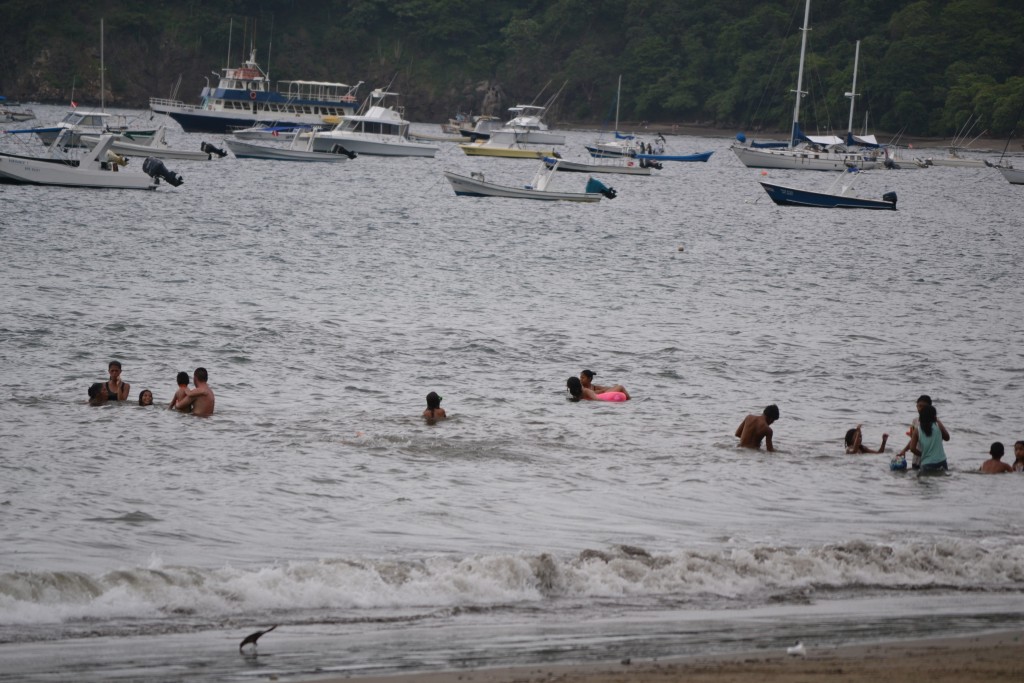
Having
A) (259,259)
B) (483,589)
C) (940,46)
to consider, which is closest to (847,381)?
(483,589)

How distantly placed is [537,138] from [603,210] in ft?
179

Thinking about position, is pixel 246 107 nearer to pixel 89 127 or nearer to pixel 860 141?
pixel 89 127

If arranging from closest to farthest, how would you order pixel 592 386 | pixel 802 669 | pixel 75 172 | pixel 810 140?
pixel 802 669 → pixel 592 386 → pixel 75 172 → pixel 810 140

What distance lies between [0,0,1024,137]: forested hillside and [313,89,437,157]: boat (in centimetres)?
5895

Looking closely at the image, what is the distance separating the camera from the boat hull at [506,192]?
185 ft

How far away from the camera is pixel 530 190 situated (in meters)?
56.4

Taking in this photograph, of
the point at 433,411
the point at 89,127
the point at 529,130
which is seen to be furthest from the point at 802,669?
the point at 529,130

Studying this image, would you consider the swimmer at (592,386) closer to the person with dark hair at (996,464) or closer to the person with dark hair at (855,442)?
the person with dark hair at (855,442)

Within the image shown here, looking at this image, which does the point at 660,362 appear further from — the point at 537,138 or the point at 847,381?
the point at 537,138

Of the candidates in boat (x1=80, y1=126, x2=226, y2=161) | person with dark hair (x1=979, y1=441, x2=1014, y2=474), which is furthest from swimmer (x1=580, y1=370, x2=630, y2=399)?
boat (x1=80, y1=126, x2=226, y2=161)

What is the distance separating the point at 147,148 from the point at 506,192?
2630 cm

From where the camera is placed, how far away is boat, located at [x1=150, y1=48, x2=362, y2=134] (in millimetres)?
107250

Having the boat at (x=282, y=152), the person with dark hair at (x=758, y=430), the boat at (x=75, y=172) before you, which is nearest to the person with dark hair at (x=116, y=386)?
the person with dark hair at (x=758, y=430)

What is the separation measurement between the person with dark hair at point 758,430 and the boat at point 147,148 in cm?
5982
